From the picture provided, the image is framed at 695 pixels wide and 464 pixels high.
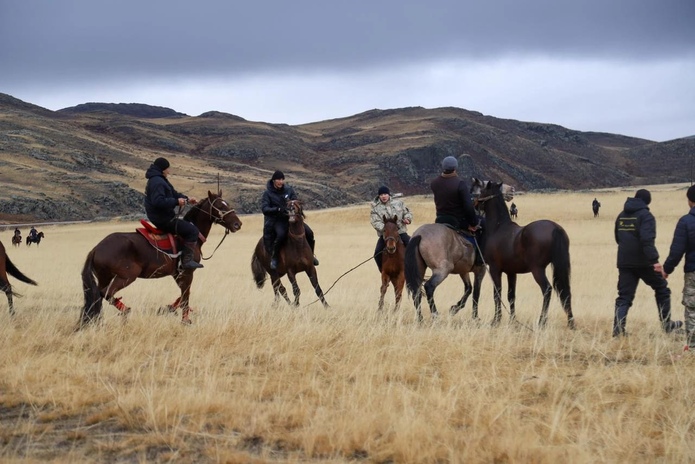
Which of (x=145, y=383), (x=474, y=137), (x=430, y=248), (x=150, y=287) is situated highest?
(x=474, y=137)

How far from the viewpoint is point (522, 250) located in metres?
10.6

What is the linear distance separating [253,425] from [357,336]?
3.11m

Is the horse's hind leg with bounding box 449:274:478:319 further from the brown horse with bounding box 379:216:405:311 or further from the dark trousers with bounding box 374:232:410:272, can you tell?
the dark trousers with bounding box 374:232:410:272

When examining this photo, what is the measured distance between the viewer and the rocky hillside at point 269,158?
261 ft

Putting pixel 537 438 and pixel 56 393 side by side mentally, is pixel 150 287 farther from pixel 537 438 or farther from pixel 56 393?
pixel 537 438

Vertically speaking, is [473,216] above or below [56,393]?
above

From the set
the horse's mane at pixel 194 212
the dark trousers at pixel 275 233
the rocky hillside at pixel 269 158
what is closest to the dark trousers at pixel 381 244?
the dark trousers at pixel 275 233

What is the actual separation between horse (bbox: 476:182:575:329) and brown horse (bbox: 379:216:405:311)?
5.25 feet

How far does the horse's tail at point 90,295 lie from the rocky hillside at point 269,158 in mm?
60786

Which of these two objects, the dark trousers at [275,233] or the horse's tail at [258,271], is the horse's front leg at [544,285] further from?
the horse's tail at [258,271]

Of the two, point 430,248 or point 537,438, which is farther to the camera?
point 430,248

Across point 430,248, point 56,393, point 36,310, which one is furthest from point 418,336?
point 36,310

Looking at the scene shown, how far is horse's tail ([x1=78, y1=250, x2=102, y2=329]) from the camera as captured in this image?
30.2 feet

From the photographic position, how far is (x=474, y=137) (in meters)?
165
